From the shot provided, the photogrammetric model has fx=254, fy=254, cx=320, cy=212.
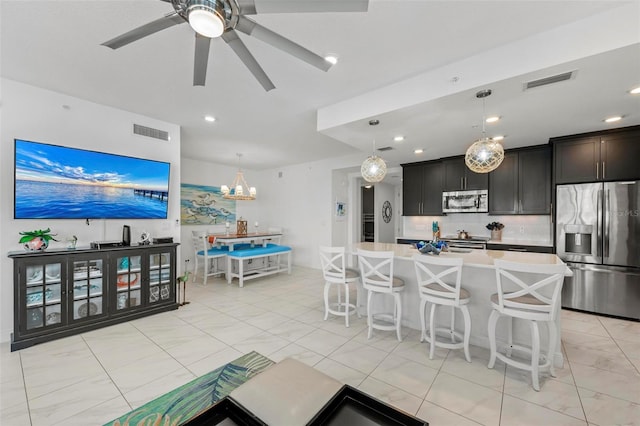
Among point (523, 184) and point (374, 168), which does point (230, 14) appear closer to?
point (374, 168)

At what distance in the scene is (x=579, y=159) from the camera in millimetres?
3922

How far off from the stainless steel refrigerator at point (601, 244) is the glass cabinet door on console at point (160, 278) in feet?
19.9

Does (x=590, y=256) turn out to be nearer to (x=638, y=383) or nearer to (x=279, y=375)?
(x=638, y=383)

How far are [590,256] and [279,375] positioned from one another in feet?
15.7

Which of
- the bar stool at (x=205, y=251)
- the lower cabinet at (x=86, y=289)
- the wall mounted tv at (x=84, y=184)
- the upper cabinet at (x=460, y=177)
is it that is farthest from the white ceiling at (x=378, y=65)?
the bar stool at (x=205, y=251)

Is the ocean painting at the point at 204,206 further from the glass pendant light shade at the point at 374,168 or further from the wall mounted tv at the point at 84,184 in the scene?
the glass pendant light shade at the point at 374,168

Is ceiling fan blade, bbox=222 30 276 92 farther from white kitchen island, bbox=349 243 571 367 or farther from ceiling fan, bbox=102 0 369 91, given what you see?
white kitchen island, bbox=349 243 571 367

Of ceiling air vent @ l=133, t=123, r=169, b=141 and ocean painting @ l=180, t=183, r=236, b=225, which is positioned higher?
ceiling air vent @ l=133, t=123, r=169, b=141

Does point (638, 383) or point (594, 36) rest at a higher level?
point (594, 36)

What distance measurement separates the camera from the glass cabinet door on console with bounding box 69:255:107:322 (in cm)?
302

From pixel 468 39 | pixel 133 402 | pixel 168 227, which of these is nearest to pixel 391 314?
pixel 133 402

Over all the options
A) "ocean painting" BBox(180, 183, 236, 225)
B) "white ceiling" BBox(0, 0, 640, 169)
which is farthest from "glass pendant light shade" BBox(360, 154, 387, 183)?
"ocean painting" BBox(180, 183, 236, 225)

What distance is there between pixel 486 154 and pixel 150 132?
4626 millimetres

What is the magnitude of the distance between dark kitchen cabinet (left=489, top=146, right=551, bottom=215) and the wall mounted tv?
5.90 metres
